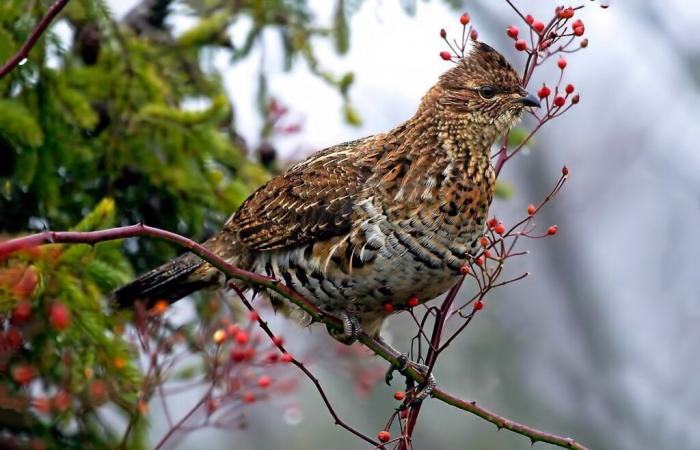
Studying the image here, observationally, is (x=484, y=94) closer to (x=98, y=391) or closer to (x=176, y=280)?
(x=176, y=280)

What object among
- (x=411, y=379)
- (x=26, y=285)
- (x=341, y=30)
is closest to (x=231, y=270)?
(x=26, y=285)

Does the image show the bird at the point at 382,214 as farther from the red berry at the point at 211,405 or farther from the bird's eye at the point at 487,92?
the red berry at the point at 211,405

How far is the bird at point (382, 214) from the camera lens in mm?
3561

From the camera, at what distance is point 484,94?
151 inches

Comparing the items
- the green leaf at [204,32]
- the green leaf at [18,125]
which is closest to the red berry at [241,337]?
the green leaf at [18,125]

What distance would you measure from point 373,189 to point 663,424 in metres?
5.42

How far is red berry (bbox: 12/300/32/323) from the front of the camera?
Answer: 294 centimetres

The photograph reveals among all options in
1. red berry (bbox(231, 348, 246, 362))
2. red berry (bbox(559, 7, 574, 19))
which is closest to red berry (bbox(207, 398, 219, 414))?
red berry (bbox(231, 348, 246, 362))

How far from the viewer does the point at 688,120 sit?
32.2 feet

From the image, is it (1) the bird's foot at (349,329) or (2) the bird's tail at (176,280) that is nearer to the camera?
(1) the bird's foot at (349,329)

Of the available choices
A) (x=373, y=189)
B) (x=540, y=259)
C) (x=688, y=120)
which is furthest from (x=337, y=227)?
(x=688, y=120)

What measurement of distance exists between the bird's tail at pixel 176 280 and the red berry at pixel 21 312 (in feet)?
2.86

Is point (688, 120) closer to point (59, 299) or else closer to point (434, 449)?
point (434, 449)

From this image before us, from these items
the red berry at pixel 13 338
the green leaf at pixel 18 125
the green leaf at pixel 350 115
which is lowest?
the red berry at pixel 13 338
